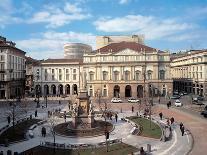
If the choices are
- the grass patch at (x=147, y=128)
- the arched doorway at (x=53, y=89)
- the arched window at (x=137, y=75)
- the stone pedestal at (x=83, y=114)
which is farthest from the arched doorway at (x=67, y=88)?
the stone pedestal at (x=83, y=114)

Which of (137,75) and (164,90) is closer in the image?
(164,90)

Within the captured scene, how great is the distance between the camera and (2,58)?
271ft

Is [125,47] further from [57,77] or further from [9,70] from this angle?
[9,70]

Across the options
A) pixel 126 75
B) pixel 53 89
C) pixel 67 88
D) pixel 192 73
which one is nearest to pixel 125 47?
pixel 126 75

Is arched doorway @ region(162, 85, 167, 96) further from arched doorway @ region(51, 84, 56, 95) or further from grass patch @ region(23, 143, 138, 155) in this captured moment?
grass patch @ region(23, 143, 138, 155)

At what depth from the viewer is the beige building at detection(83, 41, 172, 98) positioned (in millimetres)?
85438

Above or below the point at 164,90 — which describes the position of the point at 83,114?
below

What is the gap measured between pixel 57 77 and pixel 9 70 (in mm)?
18768

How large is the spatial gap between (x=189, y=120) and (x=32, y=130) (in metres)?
22.3

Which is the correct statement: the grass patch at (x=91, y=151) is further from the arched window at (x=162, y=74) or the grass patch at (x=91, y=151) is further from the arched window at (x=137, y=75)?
the arched window at (x=162, y=74)

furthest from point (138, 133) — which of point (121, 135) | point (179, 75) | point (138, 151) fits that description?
point (179, 75)

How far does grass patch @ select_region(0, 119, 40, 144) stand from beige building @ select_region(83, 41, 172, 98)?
4227 cm

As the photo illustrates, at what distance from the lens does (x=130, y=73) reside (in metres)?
86.1

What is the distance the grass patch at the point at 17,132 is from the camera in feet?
114
